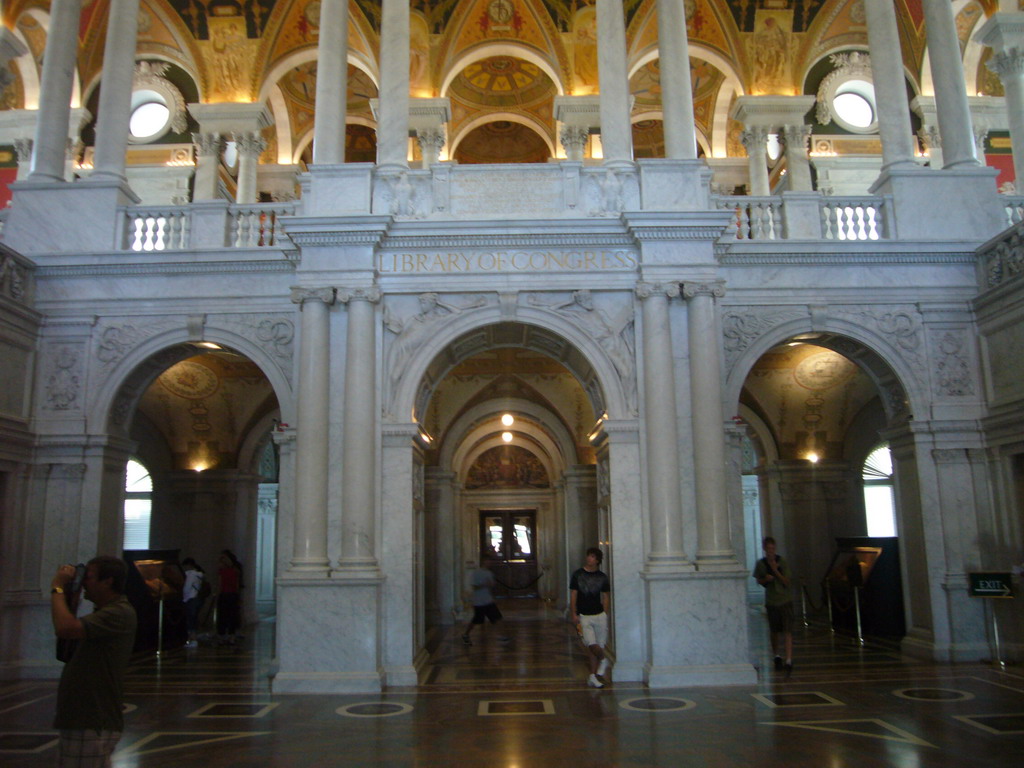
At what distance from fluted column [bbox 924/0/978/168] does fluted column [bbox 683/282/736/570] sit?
16.6 feet

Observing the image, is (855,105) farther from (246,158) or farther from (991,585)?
(246,158)

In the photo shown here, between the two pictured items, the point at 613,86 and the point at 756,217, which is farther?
the point at 756,217

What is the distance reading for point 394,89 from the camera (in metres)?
13.2

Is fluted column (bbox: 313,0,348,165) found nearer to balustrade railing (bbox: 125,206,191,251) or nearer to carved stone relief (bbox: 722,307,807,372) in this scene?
balustrade railing (bbox: 125,206,191,251)

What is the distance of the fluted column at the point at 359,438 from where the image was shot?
38.2 ft

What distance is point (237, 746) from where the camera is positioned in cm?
805

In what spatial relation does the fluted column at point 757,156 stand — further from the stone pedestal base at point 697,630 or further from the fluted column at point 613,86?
the stone pedestal base at point 697,630

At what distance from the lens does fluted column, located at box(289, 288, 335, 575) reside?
11.6 meters

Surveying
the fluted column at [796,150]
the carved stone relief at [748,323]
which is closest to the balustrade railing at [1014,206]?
the carved stone relief at [748,323]

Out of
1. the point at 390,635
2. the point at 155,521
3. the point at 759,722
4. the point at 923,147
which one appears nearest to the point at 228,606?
the point at 155,521

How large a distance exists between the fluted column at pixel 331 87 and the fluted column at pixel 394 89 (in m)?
0.62

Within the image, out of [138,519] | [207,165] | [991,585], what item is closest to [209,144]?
[207,165]

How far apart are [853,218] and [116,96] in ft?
39.6

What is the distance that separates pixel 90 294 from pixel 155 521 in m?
7.12
